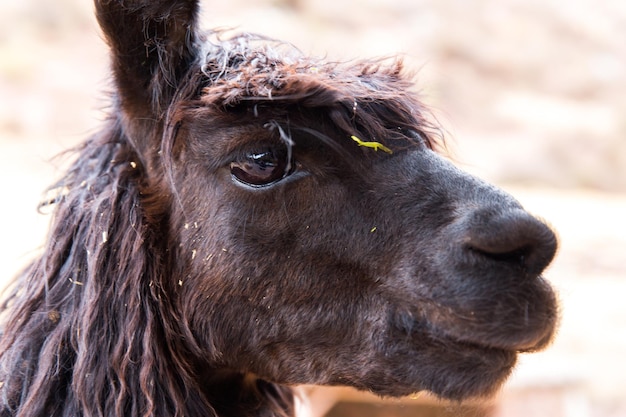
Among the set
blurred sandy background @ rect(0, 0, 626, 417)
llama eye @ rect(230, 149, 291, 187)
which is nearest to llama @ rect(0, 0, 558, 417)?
llama eye @ rect(230, 149, 291, 187)

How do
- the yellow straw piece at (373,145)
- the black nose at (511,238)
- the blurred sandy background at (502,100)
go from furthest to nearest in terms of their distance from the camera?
1. the blurred sandy background at (502,100)
2. the yellow straw piece at (373,145)
3. the black nose at (511,238)

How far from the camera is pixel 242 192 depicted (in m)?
2.22

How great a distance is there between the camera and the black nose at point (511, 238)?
1.95 m

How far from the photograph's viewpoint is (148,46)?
91.7 inches

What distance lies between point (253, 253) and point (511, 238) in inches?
29.0

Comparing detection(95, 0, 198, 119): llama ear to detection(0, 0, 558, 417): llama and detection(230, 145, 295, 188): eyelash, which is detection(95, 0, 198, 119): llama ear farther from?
detection(230, 145, 295, 188): eyelash

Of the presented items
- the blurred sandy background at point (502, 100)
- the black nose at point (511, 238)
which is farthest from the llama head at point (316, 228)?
the blurred sandy background at point (502, 100)

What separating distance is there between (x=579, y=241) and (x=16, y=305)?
11.0m

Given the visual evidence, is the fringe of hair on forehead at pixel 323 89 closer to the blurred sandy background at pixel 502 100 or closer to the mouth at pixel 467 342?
the mouth at pixel 467 342

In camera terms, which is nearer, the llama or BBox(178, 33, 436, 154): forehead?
the llama

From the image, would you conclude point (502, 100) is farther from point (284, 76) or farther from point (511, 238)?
point (511, 238)

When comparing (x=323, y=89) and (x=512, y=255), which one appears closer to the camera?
(x=512, y=255)

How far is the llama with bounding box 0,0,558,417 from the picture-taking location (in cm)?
208

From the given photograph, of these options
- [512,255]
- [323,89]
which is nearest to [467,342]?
[512,255]
